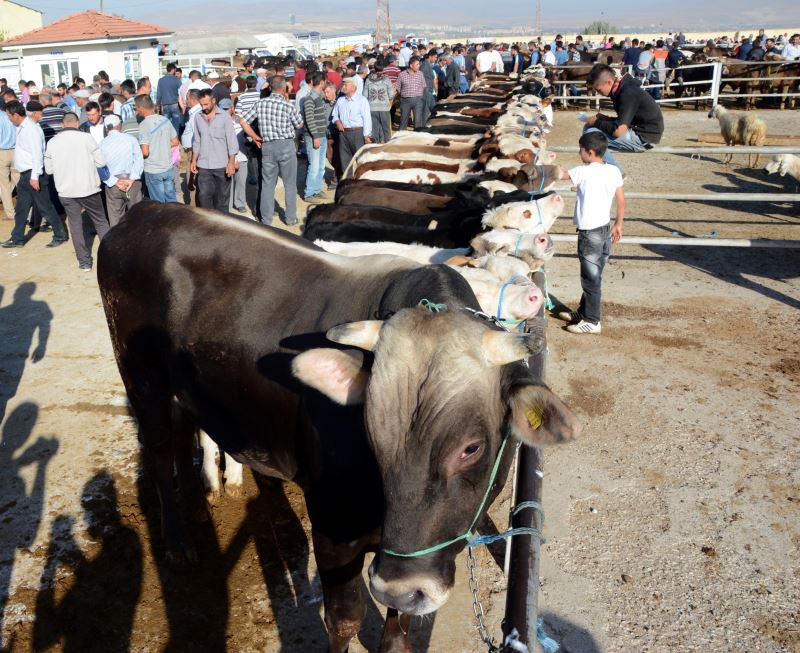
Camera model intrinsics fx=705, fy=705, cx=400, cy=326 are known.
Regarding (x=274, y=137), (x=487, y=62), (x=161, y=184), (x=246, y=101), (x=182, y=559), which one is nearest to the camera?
(x=182, y=559)

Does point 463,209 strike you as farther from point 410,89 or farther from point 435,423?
point 410,89

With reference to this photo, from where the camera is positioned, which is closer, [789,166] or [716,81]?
[789,166]

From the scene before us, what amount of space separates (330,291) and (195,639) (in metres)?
2.00

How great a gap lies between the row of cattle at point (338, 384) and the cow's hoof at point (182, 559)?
12mm

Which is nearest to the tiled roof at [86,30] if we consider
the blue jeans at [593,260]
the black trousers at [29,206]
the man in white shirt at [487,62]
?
the man in white shirt at [487,62]

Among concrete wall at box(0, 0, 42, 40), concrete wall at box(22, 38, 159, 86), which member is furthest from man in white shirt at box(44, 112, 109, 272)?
concrete wall at box(0, 0, 42, 40)

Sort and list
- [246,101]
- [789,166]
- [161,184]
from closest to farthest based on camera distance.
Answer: [161,184]
[246,101]
[789,166]

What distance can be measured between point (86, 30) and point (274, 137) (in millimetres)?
28230

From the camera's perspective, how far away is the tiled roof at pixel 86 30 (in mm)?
32281

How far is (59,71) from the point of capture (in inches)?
1259

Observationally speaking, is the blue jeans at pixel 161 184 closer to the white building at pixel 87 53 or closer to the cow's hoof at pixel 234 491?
the cow's hoof at pixel 234 491

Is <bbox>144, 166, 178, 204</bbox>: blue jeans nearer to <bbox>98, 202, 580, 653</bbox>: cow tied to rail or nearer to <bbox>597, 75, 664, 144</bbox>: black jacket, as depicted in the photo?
<bbox>597, 75, 664, 144</bbox>: black jacket

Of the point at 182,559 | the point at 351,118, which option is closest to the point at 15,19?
the point at 351,118

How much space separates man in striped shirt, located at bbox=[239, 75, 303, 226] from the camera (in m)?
10.9
